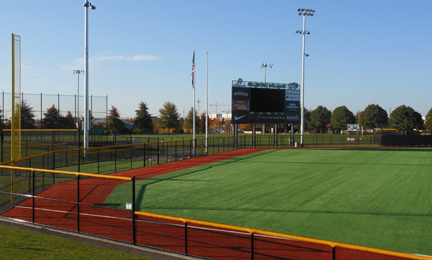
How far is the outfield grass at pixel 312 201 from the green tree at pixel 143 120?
79.3m

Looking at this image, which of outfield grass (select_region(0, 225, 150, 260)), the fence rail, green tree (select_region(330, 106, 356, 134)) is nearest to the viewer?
outfield grass (select_region(0, 225, 150, 260))

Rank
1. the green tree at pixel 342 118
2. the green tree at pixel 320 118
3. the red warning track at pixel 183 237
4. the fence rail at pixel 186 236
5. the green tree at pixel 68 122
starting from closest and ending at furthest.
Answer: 1. the fence rail at pixel 186 236
2. the red warning track at pixel 183 237
3. the green tree at pixel 68 122
4. the green tree at pixel 342 118
5. the green tree at pixel 320 118

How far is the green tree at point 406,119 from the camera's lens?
97.9 meters

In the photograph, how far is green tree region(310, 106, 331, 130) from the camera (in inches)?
5531

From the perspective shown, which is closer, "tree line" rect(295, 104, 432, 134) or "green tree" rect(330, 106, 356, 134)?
"tree line" rect(295, 104, 432, 134)

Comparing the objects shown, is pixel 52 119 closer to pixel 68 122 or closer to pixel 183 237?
pixel 68 122

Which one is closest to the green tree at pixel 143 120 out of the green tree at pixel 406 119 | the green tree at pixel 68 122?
the green tree at pixel 68 122

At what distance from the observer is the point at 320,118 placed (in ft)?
463

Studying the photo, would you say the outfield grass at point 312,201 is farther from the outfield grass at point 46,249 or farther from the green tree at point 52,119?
the green tree at point 52,119

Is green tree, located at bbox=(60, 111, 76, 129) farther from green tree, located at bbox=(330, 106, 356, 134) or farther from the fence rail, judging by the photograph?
green tree, located at bbox=(330, 106, 356, 134)

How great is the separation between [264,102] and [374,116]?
326 ft

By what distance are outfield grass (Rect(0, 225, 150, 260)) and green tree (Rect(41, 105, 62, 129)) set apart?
38.9m

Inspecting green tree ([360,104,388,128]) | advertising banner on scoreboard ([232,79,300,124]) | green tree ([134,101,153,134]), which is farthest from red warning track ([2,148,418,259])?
green tree ([360,104,388,128])

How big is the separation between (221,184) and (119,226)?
22.4ft
